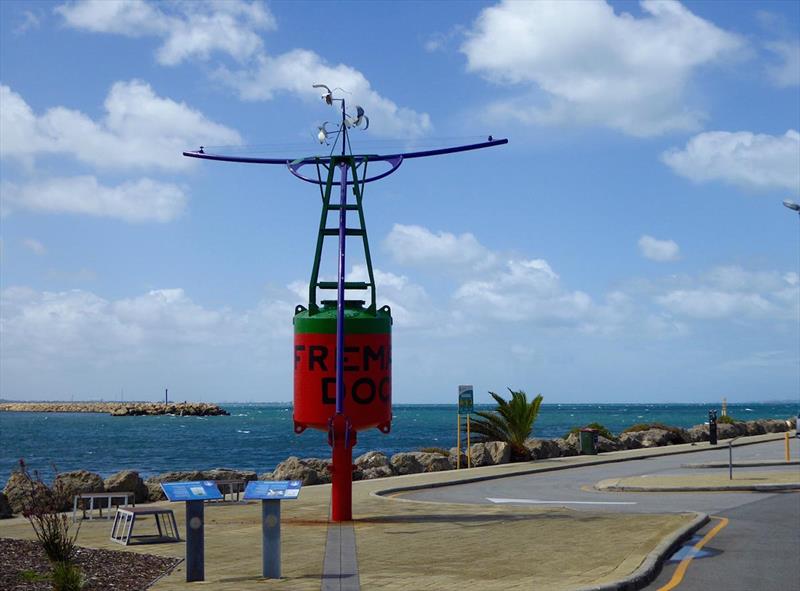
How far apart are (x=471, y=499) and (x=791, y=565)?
1029cm

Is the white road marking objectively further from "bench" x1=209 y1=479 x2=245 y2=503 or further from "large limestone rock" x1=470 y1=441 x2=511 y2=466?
"large limestone rock" x1=470 y1=441 x2=511 y2=466

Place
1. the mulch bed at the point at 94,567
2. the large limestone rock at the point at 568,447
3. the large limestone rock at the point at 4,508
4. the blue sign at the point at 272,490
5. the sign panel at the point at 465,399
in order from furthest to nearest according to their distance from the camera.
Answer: the large limestone rock at the point at 568,447, the sign panel at the point at 465,399, the large limestone rock at the point at 4,508, the blue sign at the point at 272,490, the mulch bed at the point at 94,567

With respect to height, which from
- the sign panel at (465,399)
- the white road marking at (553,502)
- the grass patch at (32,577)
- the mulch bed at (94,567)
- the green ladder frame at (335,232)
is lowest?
the white road marking at (553,502)

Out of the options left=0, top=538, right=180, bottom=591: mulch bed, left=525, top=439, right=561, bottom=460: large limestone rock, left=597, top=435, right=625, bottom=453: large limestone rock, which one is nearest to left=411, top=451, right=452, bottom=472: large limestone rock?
left=525, top=439, right=561, bottom=460: large limestone rock

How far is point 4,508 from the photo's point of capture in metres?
20.1

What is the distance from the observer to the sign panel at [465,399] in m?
30.6

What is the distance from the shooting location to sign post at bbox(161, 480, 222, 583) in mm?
11352

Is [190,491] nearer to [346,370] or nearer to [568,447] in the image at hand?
[346,370]

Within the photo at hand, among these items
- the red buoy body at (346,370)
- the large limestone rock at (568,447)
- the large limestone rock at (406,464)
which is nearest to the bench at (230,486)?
the red buoy body at (346,370)

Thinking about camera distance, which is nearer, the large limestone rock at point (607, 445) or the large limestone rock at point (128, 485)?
the large limestone rock at point (128, 485)

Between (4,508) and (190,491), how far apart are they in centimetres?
1009

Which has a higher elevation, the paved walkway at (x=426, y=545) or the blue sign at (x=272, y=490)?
the blue sign at (x=272, y=490)

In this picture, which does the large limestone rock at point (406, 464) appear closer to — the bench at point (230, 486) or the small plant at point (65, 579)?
the bench at point (230, 486)

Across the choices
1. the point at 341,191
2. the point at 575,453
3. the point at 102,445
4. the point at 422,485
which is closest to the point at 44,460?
the point at 102,445
